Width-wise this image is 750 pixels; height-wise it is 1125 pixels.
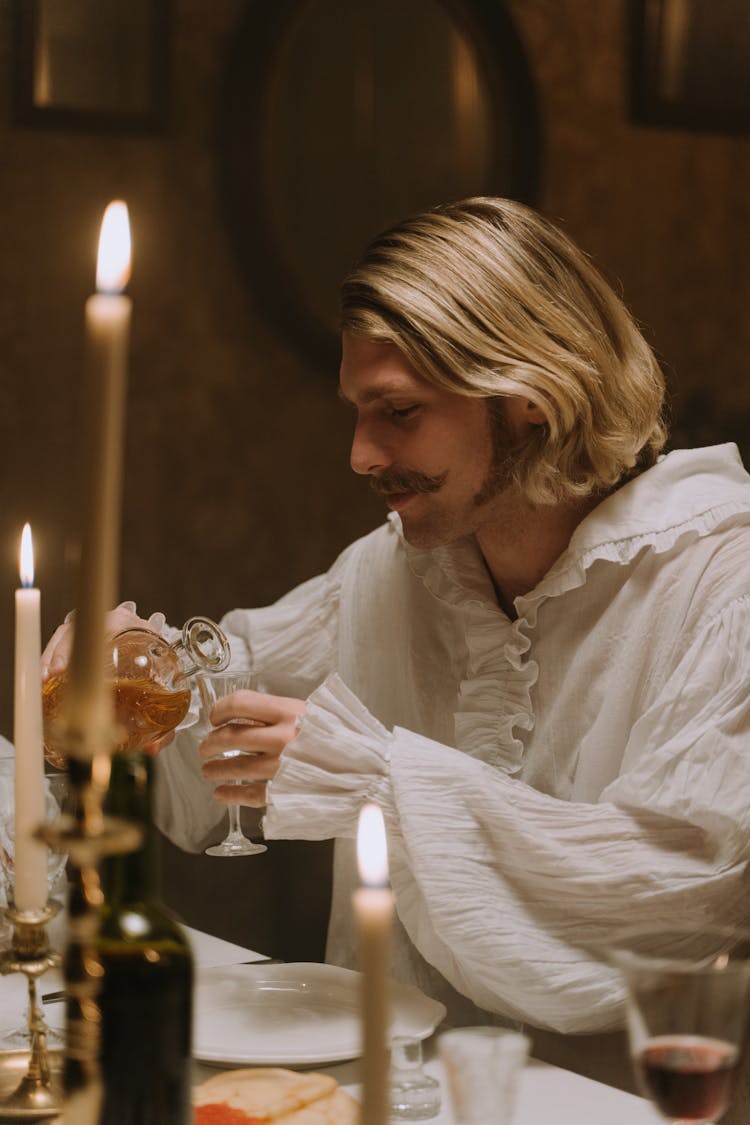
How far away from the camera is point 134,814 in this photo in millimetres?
716

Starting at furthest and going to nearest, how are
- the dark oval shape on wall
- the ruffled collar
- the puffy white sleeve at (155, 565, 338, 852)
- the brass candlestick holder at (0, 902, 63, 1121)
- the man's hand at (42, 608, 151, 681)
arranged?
1. the dark oval shape on wall
2. the puffy white sleeve at (155, 565, 338, 852)
3. the ruffled collar
4. the man's hand at (42, 608, 151, 681)
5. the brass candlestick holder at (0, 902, 63, 1121)

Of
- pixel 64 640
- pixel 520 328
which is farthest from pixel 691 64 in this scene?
pixel 64 640

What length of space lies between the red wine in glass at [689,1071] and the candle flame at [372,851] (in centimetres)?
28

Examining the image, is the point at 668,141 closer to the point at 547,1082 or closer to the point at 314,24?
the point at 314,24

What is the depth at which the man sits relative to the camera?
1443 millimetres

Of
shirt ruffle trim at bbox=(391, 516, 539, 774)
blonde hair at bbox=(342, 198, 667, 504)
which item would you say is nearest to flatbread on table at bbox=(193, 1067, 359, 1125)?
shirt ruffle trim at bbox=(391, 516, 539, 774)

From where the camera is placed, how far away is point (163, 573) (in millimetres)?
2979

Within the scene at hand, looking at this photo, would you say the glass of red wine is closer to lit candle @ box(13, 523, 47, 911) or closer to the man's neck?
lit candle @ box(13, 523, 47, 911)

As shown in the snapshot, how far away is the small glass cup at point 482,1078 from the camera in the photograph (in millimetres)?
754

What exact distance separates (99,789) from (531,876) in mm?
939

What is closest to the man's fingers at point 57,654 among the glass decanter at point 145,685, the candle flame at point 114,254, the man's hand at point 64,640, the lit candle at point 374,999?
the man's hand at point 64,640

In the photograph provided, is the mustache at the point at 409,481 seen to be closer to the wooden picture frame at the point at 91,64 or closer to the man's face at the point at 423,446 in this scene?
the man's face at the point at 423,446

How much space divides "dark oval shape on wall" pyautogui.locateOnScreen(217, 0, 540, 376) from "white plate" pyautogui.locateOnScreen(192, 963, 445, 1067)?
71.8 inches

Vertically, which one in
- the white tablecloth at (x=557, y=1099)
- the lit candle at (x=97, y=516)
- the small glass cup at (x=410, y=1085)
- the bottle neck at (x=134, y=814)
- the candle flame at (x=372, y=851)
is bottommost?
the white tablecloth at (x=557, y=1099)
